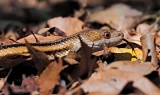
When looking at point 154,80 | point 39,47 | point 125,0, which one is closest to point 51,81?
point 39,47

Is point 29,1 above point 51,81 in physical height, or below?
below

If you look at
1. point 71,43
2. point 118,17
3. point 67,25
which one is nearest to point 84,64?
point 71,43

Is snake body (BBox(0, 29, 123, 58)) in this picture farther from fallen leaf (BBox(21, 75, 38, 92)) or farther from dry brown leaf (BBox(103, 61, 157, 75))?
dry brown leaf (BBox(103, 61, 157, 75))

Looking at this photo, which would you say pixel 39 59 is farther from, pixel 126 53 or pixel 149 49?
pixel 149 49

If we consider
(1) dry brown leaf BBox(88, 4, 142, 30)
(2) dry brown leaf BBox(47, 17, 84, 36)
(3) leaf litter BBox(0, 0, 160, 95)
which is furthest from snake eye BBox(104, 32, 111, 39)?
(1) dry brown leaf BBox(88, 4, 142, 30)

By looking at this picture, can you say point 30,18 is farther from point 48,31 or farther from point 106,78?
point 106,78
